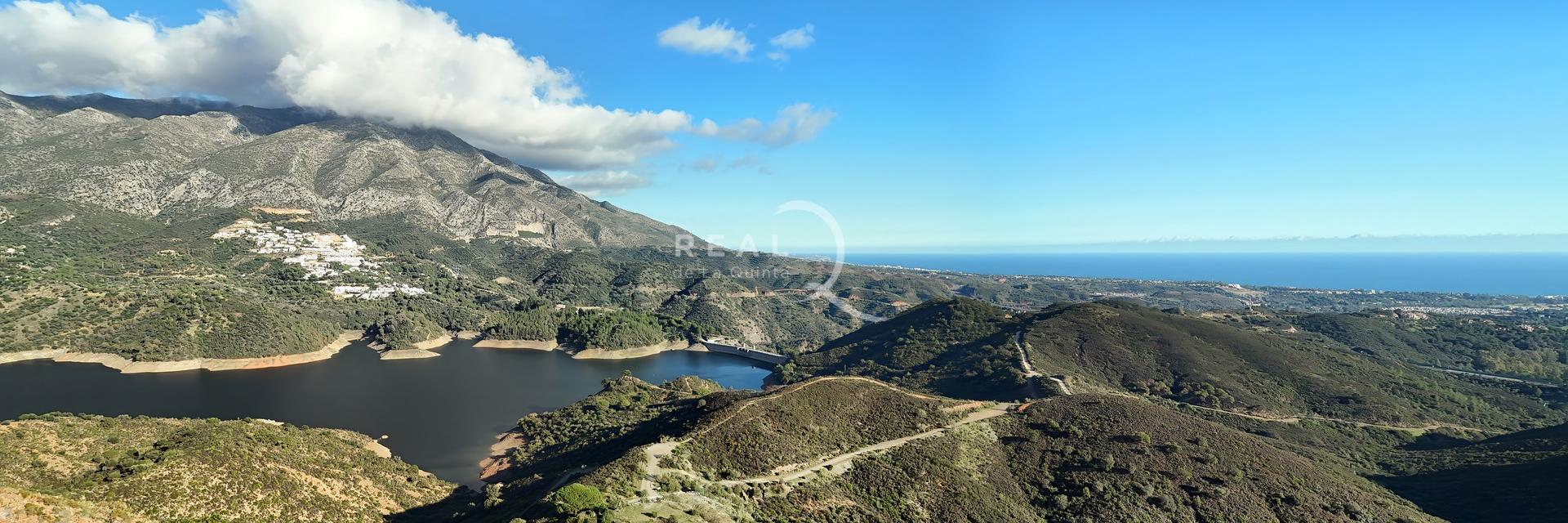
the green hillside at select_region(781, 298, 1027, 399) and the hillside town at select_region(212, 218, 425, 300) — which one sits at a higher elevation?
the hillside town at select_region(212, 218, 425, 300)

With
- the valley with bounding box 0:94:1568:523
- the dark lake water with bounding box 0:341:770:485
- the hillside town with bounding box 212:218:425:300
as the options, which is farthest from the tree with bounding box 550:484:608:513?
the hillside town with bounding box 212:218:425:300

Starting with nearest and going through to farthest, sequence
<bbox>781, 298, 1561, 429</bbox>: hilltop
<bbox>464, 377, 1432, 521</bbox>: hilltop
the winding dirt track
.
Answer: <bbox>464, 377, 1432, 521</bbox>: hilltop, the winding dirt track, <bbox>781, 298, 1561, 429</bbox>: hilltop

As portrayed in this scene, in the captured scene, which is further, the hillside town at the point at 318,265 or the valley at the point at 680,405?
the hillside town at the point at 318,265

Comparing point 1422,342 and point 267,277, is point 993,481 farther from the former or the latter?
point 267,277

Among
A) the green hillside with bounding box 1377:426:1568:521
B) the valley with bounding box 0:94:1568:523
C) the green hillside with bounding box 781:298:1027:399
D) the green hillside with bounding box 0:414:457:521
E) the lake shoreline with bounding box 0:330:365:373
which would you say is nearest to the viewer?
the green hillside with bounding box 0:414:457:521

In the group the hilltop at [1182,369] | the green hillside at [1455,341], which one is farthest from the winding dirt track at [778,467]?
the green hillside at [1455,341]

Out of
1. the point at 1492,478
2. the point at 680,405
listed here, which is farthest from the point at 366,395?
the point at 1492,478

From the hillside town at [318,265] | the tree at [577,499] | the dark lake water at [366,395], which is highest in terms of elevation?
the hillside town at [318,265]

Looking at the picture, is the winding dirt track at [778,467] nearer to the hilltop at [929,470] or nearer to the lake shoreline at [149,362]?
the hilltop at [929,470]

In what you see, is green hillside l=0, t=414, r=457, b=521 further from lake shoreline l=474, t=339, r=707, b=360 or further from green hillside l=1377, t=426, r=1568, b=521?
lake shoreline l=474, t=339, r=707, b=360
